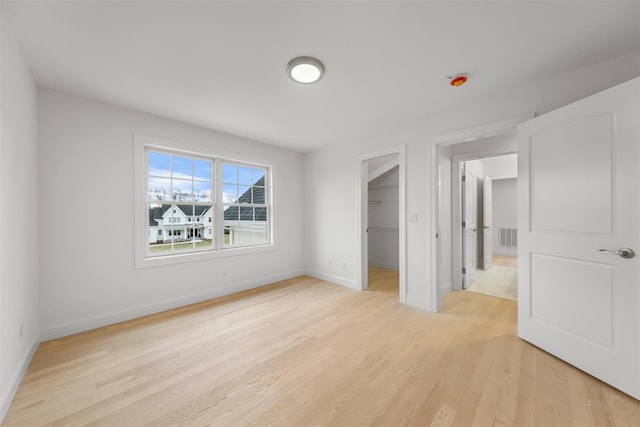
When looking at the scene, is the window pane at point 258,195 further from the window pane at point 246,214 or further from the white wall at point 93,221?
the white wall at point 93,221

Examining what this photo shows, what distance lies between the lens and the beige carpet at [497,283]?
3624 millimetres

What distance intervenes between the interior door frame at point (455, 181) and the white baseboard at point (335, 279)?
1.28 metres

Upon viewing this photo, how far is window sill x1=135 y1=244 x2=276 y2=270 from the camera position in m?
2.92

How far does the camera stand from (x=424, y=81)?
229 centimetres

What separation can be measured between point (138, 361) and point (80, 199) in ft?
5.78

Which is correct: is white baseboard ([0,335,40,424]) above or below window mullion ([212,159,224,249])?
below

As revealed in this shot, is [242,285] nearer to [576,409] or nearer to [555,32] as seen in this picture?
[576,409]

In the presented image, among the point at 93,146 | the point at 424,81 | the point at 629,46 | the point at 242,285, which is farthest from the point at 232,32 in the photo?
the point at 242,285

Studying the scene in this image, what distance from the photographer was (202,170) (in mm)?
3592

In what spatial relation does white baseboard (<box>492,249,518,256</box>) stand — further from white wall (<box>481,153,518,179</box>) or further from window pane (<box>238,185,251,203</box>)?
window pane (<box>238,185,251,203</box>)

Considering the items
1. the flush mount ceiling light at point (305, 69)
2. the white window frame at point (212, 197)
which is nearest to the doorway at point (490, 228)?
the flush mount ceiling light at point (305, 69)

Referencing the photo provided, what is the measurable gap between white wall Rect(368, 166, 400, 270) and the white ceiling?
9.42 feet

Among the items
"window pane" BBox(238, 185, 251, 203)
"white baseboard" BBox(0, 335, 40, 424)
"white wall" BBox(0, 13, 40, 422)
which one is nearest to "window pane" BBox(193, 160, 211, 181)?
"window pane" BBox(238, 185, 251, 203)

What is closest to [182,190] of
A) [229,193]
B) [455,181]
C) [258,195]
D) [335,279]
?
[229,193]
